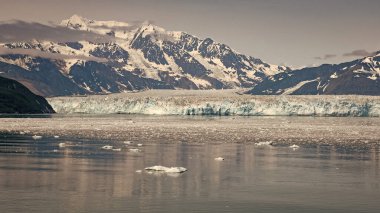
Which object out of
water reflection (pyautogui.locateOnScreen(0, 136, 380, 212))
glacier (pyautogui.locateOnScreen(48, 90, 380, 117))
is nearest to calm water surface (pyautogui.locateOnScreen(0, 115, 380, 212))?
water reflection (pyautogui.locateOnScreen(0, 136, 380, 212))

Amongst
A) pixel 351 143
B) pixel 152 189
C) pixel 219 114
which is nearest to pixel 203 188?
pixel 152 189

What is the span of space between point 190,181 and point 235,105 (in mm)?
141589

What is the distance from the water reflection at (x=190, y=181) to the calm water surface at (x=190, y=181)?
0.03 m

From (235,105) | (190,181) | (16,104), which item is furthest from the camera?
(16,104)

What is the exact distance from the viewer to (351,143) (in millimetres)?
55312

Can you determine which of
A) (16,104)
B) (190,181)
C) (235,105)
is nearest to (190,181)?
(190,181)

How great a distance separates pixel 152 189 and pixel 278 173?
8.78m

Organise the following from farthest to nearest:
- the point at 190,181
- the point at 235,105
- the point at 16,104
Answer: the point at 16,104, the point at 235,105, the point at 190,181

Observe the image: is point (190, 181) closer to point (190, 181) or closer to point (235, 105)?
point (190, 181)

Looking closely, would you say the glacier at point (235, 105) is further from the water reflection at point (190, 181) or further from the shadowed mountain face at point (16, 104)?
the water reflection at point (190, 181)

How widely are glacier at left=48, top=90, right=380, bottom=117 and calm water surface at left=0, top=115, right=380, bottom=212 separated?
117 m

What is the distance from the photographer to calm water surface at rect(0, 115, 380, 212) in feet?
75.7

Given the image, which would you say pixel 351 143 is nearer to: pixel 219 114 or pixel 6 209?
pixel 6 209

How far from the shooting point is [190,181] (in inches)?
1148
